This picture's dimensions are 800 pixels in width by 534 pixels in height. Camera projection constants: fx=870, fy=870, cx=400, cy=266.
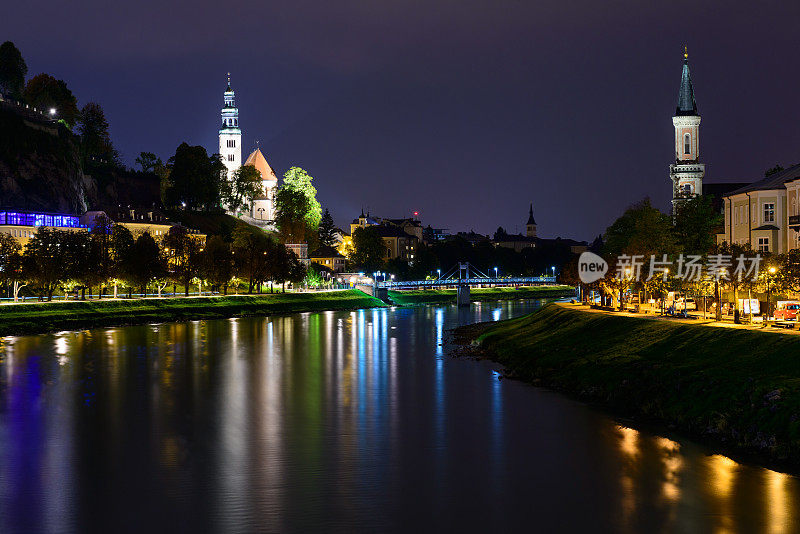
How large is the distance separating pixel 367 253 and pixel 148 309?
9758cm

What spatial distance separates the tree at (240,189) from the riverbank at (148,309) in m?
50.7

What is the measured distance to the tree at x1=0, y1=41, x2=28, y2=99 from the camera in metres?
146

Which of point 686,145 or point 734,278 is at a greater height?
point 686,145

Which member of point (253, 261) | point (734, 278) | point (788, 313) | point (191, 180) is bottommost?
point (788, 313)

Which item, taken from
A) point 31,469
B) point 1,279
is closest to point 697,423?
point 31,469

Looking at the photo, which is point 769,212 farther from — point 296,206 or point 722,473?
point 296,206

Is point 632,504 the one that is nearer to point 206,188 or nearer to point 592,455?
point 592,455

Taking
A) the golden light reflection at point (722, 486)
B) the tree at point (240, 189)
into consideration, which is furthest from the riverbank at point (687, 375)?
the tree at point (240, 189)

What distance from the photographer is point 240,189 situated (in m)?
178

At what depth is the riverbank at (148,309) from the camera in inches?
3185

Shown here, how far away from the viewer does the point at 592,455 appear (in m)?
30.6

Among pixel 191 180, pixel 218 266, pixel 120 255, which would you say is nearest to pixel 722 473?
pixel 120 255

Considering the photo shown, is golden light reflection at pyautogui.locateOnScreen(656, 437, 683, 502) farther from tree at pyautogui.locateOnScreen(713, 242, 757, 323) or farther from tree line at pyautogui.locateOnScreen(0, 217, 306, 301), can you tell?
tree line at pyautogui.locateOnScreen(0, 217, 306, 301)

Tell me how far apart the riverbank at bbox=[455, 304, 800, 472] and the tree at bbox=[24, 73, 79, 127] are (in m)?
122
